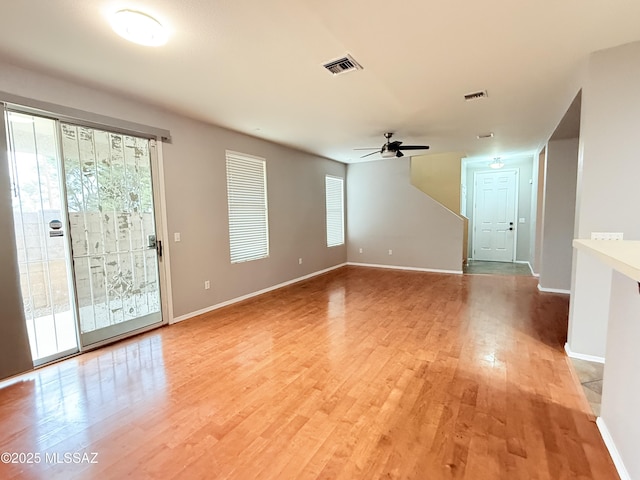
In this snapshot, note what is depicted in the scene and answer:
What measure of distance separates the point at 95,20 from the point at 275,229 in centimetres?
376

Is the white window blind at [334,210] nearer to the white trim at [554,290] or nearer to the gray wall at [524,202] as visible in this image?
the gray wall at [524,202]

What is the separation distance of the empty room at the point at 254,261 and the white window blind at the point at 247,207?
0.17 ft

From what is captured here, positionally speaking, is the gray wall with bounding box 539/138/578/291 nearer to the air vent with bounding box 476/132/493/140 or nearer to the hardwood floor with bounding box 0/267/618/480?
Result: the air vent with bounding box 476/132/493/140

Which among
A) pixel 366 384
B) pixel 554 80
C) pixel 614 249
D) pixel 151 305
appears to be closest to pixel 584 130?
pixel 554 80

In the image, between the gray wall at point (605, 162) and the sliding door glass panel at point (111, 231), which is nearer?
the gray wall at point (605, 162)

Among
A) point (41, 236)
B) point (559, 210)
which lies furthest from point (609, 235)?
point (41, 236)

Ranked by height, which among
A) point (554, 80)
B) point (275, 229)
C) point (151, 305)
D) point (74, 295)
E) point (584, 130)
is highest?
point (554, 80)

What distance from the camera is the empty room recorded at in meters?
1.69

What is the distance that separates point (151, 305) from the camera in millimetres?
3553

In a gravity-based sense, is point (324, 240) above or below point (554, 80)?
below

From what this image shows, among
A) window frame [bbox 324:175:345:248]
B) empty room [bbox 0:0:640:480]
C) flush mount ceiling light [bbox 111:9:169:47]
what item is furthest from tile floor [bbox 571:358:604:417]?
window frame [bbox 324:175:345:248]

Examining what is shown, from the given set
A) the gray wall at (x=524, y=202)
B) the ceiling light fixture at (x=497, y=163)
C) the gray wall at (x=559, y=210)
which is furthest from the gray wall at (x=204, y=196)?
the gray wall at (x=524, y=202)

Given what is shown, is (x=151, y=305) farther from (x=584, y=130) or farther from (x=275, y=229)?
(x=584, y=130)

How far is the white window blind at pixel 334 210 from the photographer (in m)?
7.04
